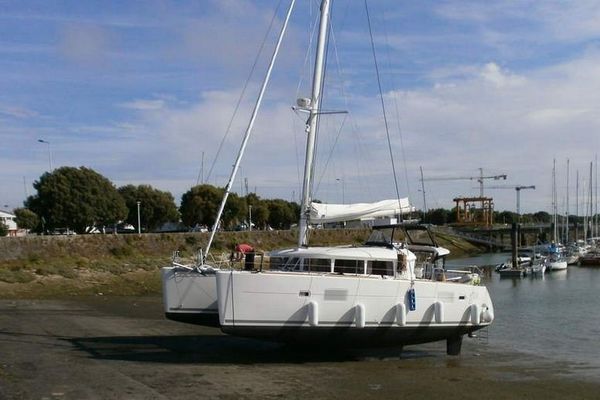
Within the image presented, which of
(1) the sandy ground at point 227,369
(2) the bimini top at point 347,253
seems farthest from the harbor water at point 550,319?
(2) the bimini top at point 347,253

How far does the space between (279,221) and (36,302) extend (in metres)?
79.0

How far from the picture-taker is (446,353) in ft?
72.1

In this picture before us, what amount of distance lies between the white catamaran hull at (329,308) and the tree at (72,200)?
5867 cm

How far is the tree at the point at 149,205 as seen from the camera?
89.2m

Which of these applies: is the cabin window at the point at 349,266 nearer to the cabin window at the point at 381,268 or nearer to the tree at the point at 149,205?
the cabin window at the point at 381,268

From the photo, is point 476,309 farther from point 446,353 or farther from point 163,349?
point 163,349

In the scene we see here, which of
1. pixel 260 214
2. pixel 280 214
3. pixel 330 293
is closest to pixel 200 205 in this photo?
pixel 260 214

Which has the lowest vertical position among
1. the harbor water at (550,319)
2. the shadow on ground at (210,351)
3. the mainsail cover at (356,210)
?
the harbor water at (550,319)

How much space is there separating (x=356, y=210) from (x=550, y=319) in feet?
51.1

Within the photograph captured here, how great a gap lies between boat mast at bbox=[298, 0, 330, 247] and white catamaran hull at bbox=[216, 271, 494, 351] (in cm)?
354

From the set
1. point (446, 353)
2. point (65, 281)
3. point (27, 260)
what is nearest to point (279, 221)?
point (27, 260)

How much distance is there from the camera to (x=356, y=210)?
22656 millimetres

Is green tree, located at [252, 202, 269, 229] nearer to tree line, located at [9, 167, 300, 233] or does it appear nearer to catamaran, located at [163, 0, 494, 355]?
tree line, located at [9, 167, 300, 233]

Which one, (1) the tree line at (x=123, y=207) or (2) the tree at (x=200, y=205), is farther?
(2) the tree at (x=200, y=205)
